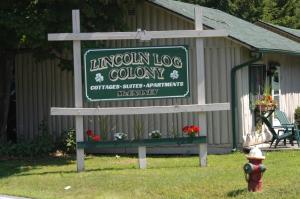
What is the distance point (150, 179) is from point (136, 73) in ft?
8.24

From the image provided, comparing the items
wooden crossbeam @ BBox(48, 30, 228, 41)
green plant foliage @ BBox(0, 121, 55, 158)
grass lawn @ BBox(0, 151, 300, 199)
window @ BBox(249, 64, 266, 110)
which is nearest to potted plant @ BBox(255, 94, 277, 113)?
window @ BBox(249, 64, 266, 110)

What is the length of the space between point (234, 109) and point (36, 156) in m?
5.10

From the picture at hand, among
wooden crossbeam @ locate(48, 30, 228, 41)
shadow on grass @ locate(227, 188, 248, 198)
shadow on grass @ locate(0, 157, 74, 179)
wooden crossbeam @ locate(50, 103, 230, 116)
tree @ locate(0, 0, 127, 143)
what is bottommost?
shadow on grass @ locate(227, 188, 248, 198)

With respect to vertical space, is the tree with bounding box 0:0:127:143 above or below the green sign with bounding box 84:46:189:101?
above

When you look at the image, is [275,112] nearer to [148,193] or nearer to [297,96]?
[297,96]

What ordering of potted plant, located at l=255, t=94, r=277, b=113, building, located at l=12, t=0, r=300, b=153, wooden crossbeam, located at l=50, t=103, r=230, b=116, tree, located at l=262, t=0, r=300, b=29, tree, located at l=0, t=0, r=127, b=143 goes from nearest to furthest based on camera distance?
wooden crossbeam, located at l=50, t=103, r=230, b=116
tree, located at l=0, t=0, r=127, b=143
building, located at l=12, t=0, r=300, b=153
potted plant, located at l=255, t=94, r=277, b=113
tree, located at l=262, t=0, r=300, b=29

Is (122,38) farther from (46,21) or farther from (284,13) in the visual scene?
(284,13)

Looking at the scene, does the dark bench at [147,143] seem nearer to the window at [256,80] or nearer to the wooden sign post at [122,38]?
the wooden sign post at [122,38]

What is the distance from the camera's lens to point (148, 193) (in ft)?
32.4

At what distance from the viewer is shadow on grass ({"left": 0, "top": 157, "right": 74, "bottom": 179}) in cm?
1279

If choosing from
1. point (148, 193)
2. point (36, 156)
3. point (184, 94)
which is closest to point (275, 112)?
point (184, 94)

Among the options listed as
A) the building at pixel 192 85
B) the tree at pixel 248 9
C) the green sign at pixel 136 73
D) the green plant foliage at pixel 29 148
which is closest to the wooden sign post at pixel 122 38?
the green sign at pixel 136 73

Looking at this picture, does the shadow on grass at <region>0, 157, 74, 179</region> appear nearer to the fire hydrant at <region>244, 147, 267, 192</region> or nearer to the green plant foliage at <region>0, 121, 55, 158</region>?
the green plant foliage at <region>0, 121, 55, 158</region>

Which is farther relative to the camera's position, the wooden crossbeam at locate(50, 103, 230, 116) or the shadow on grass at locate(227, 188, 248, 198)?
the wooden crossbeam at locate(50, 103, 230, 116)
